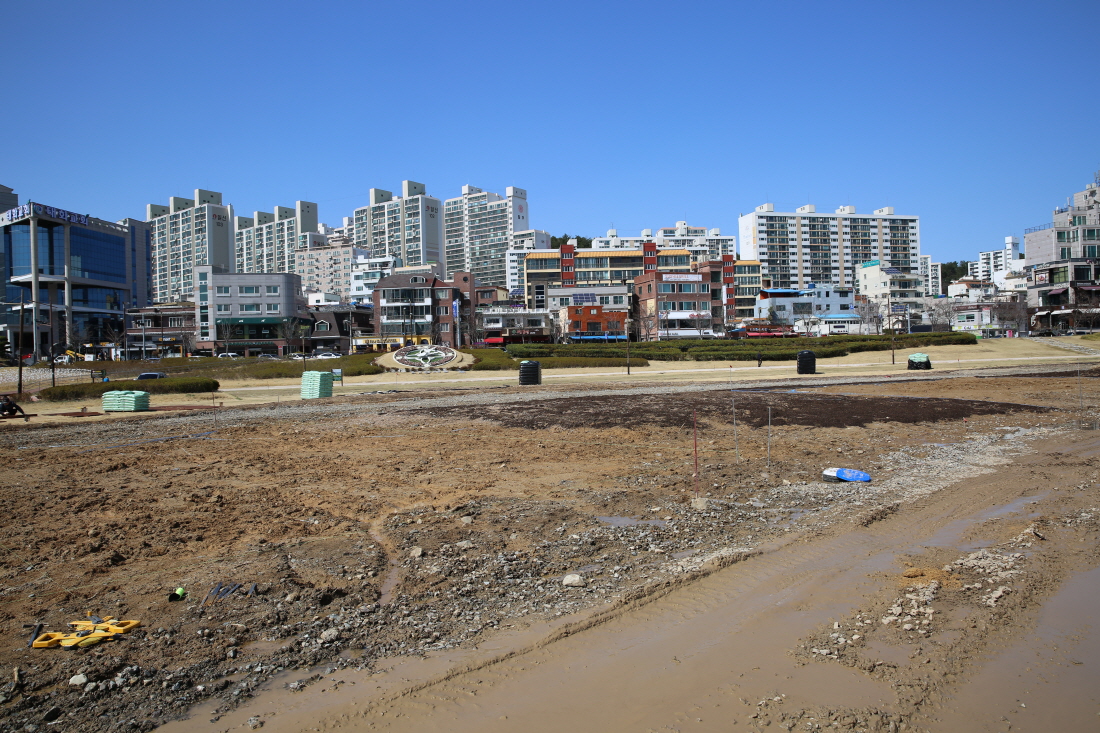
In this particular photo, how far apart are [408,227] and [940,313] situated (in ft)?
444

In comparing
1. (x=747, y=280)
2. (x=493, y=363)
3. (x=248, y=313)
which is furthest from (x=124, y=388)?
(x=747, y=280)

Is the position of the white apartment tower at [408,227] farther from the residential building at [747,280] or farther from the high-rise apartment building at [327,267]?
the residential building at [747,280]

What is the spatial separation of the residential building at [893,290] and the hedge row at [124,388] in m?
114

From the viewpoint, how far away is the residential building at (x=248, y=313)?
10556 centimetres

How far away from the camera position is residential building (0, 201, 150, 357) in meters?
104

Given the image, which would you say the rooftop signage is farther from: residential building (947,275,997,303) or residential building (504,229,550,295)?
residential building (947,275,997,303)

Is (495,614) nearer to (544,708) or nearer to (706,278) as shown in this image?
(544,708)

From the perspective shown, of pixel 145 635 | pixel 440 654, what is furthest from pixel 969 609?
pixel 145 635

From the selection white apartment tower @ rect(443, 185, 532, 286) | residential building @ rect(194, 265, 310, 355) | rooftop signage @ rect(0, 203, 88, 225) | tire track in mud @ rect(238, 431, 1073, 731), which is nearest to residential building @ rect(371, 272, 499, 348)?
residential building @ rect(194, 265, 310, 355)

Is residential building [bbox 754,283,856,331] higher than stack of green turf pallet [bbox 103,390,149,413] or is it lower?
higher

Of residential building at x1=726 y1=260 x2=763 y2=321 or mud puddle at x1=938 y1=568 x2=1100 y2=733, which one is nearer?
mud puddle at x1=938 y1=568 x2=1100 y2=733

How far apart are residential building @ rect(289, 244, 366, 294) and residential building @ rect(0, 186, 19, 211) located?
211 feet

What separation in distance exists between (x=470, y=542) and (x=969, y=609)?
20.1 feet

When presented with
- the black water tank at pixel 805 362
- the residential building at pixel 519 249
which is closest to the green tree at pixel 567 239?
the residential building at pixel 519 249
